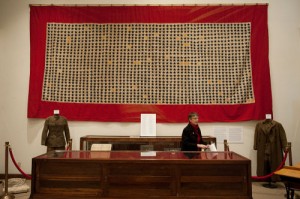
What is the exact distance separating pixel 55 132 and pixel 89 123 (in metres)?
0.78

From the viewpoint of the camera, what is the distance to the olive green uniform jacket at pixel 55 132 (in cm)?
552

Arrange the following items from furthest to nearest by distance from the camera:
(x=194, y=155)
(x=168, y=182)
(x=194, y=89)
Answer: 1. (x=194, y=89)
2. (x=194, y=155)
3. (x=168, y=182)

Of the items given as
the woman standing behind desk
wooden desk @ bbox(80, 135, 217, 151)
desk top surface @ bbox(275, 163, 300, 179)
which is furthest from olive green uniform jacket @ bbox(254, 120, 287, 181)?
the woman standing behind desk

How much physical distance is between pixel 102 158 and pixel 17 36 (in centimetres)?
454

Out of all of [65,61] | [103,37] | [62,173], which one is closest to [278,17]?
[103,37]

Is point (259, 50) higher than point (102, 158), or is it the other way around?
point (259, 50)

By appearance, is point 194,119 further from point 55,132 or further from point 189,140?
point 55,132

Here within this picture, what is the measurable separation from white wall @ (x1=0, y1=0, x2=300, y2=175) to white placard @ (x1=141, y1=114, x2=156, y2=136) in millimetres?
288

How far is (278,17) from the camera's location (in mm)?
6121

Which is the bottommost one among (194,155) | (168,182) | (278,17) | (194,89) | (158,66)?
(168,182)

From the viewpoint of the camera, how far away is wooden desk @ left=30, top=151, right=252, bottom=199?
300cm

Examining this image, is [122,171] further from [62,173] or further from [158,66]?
[158,66]

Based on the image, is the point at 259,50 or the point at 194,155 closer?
the point at 194,155

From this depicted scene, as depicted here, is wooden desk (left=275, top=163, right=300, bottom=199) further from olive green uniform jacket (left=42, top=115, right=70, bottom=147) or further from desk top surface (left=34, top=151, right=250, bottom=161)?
olive green uniform jacket (left=42, top=115, right=70, bottom=147)
